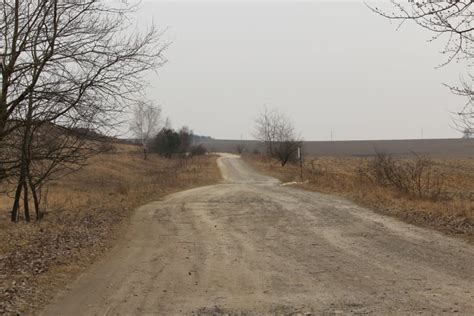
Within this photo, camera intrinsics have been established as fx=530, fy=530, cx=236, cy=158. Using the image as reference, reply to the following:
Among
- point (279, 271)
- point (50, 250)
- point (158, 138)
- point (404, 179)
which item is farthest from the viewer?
point (158, 138)

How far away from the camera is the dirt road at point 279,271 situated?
612cm

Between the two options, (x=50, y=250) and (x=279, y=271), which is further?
(x=50, y=250)

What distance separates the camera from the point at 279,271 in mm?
8039

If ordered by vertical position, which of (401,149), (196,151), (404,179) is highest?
(401,149)

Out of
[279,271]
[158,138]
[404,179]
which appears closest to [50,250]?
[279,271]

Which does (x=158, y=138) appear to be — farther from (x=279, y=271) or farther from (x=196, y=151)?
(x=279, y=271)

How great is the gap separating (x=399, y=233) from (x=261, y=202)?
7779mm

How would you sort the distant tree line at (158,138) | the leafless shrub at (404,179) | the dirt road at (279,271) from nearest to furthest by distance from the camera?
the dirt road at (279,271) → the leafless shrub at (404,179) → the distant tree line at (158,138)

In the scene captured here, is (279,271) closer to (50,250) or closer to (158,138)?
(50,250)

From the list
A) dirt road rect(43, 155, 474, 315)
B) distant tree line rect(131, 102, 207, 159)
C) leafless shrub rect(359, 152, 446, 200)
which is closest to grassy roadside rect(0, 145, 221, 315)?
dirt road rect(43, 155, 474, 315)

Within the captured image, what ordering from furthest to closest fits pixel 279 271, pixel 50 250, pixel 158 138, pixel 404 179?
1. pixel 158 138
2. pixel 404 179
3. pixel 50 250
4. pixel 279 271

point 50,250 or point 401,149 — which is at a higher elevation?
point 401,149

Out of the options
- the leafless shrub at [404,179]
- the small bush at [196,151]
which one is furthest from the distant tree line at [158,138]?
the leafless shrub at [404,179]

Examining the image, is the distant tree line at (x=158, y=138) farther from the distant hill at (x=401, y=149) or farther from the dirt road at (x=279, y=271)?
the dirt road at (x=279, y=271)
